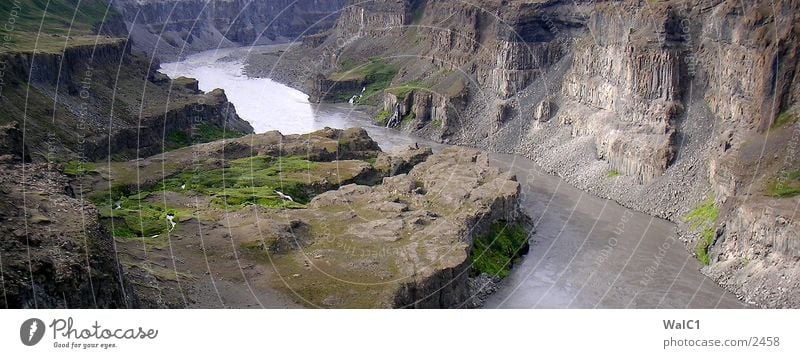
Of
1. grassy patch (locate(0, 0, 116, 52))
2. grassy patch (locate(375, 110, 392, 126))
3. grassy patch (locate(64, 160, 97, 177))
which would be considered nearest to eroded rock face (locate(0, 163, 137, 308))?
grassy patch (locate(64, 160, 97, 177))

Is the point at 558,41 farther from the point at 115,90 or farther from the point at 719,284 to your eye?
the point at 719,284

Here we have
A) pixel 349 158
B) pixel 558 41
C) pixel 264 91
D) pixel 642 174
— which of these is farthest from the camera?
pixel 264 91

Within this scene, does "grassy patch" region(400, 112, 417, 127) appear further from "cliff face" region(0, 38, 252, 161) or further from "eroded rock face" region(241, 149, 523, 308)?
"eroded rock face" region(241, 149, 523, 308)

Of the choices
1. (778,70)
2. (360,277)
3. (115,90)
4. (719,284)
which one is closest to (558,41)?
(778,70)

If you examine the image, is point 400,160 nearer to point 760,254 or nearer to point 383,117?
point 760,254

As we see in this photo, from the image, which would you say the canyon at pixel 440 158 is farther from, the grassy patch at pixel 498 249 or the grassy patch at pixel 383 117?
the grassy patch at pixel 498 249

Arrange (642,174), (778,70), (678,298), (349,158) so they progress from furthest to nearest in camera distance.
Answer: (349,158) < (642,174) < (778,70) < (678,298)

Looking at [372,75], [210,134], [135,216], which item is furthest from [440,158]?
[372,75]

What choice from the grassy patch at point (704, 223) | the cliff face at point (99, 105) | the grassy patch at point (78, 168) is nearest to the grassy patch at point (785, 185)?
the grassy patch at point (704, 223)
